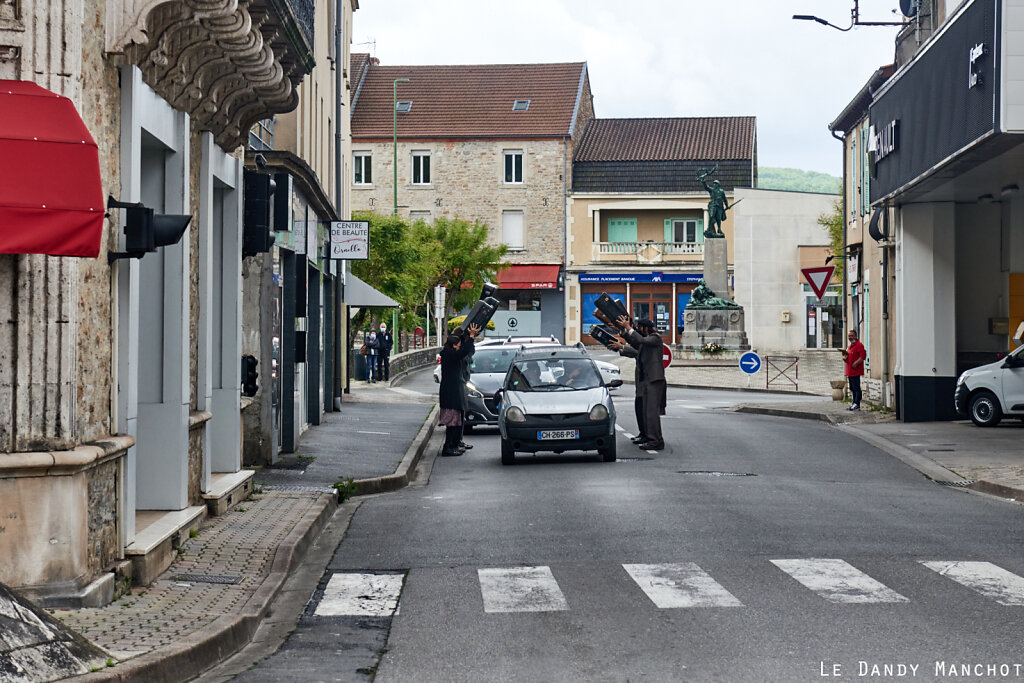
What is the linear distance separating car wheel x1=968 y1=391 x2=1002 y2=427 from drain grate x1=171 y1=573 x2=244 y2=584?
16819mm

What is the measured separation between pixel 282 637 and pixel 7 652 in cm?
242

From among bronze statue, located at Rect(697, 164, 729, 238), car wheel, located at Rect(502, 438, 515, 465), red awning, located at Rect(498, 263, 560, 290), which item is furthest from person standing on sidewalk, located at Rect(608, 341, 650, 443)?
red awning, located at Rect(498, 263, 560, 290)

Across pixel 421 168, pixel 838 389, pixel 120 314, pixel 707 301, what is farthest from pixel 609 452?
pixel 421 168

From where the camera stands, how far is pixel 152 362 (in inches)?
429

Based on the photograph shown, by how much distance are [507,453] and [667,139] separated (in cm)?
5510

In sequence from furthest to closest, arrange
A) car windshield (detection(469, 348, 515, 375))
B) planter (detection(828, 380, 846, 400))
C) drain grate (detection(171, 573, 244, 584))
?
planter (detection(828, 380, 846, 400)) → car windshield (detection(469, 348, 515, 375)) → drain grate (detection(171, 573, 244, 584))

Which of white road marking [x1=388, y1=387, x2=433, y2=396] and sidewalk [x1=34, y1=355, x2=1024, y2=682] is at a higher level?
white road marking [x1=388, y1=387, x2=433, y2=396]

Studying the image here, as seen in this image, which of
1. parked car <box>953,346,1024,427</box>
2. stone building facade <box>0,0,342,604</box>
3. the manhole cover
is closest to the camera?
stone building facade <box>0,0,342,604</box>

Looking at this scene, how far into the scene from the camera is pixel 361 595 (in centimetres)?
914

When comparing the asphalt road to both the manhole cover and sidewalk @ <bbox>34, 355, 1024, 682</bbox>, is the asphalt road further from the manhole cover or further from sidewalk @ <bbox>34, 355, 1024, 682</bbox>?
sidewalk @ <bbox>34, 355, 1024, 682</bbox>

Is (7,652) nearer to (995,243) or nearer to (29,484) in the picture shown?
(29,484)

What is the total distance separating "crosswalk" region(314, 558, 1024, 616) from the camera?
27.9 ft

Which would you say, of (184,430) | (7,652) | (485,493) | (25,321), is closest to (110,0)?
(25,321)

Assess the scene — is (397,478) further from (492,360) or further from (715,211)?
(715,211)
